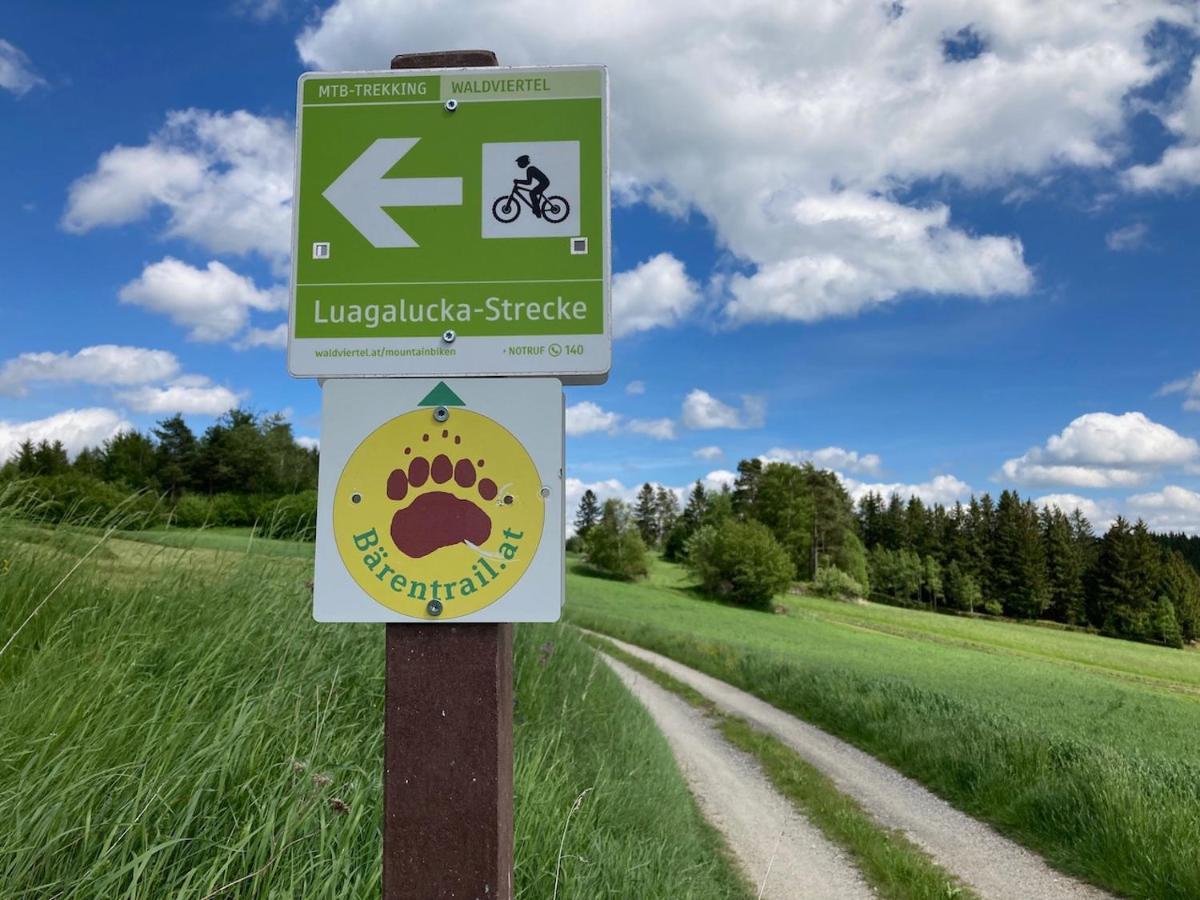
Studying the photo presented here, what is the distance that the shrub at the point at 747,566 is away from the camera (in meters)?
63.8

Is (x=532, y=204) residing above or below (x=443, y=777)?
above

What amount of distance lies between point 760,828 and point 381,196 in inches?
356

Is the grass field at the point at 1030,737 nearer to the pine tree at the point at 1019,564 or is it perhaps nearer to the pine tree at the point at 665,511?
the pine tree at the point at 1019,564

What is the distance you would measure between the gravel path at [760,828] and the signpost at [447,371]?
13.3 feet

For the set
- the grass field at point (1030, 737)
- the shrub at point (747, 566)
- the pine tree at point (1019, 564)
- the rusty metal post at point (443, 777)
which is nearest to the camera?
the rusty metal post at point (443, 777)

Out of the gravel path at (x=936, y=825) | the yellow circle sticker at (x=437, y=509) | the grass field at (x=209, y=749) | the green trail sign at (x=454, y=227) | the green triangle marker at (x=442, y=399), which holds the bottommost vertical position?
the gravel path at (x=936, y=825)

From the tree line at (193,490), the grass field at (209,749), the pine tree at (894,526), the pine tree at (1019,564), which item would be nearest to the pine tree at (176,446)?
the tree line at (193,490)

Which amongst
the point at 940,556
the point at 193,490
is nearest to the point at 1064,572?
the point at 940,556

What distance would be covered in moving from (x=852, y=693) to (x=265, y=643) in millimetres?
14650

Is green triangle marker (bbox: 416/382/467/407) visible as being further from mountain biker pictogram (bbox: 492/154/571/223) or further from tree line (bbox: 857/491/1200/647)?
tree line (bbox: 857/491/1200/647)

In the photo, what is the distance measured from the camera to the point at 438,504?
193cm

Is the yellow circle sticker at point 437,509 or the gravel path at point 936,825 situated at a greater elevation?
the yellow circle sticker at point 437,509

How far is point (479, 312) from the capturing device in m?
2.07

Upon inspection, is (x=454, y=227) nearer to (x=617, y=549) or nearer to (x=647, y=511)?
(x=617, y=549)
